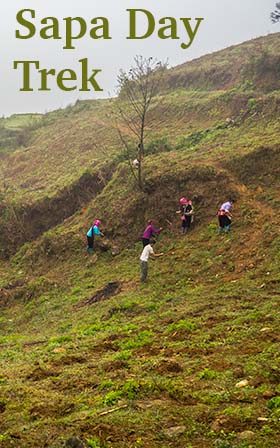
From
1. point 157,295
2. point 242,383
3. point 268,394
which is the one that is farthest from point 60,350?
point 268,394

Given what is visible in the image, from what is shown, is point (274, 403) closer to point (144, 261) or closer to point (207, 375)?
point (207, 375)

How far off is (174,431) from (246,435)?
0.90 meters

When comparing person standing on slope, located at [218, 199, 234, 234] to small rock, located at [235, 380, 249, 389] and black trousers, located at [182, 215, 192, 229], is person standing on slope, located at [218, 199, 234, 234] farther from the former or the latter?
small rock, located at [235, 380, 249, 389]

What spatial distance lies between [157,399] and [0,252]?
18.3 m

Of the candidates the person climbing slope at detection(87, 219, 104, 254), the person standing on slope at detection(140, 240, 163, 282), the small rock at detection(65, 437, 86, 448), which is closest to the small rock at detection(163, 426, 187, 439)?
the small rock at detection(65, 437, 86, 448)

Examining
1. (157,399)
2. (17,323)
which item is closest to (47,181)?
(17,323)

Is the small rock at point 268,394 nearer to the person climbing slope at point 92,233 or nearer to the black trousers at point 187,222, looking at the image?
the black trousers at point 187,222

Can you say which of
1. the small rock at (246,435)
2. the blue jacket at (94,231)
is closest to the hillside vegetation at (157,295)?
the small rock at (246,435)

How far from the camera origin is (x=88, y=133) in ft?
141

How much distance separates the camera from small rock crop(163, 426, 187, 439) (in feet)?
19.7

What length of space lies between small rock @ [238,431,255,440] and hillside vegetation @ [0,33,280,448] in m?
0.01

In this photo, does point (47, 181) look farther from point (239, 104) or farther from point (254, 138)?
point (254, 138)

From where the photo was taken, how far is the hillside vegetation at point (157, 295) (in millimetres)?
6539

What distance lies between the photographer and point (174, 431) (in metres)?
6.09
